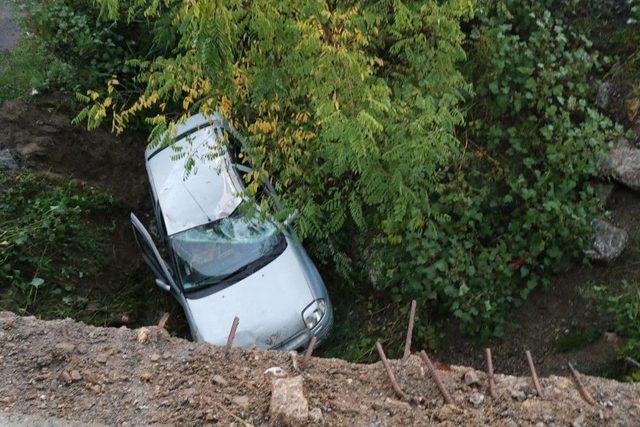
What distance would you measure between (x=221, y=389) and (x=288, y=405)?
450 millimetres

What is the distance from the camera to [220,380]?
326 cm

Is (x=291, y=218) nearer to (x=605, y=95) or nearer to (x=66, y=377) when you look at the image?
(x=66, y=377)

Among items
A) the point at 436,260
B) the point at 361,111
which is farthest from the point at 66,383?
the point at 436,260

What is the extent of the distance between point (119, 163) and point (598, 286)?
5.82 m

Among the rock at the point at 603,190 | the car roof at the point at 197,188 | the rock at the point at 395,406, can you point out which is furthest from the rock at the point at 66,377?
the rock at the point at 603,190

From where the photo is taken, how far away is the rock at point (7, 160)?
687cm

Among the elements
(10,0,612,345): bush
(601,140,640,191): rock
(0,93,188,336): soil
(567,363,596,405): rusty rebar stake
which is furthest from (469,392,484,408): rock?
(0,93,188,336): soil

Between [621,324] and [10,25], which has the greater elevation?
[10,25]

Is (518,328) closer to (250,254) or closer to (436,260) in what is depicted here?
(436,260)

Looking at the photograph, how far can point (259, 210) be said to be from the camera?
551cm

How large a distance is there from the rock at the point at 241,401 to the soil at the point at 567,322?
2757 mm

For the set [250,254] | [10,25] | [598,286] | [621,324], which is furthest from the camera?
[10,25]

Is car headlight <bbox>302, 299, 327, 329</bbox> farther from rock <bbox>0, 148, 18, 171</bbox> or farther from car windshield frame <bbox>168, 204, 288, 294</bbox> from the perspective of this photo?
rock <bbox>0, 148, 18, 171</bbox>

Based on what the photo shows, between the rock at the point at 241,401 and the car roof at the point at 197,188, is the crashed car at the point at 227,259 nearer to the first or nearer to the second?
the car roof at the point at 197,188
